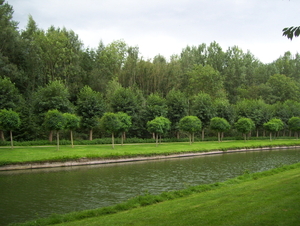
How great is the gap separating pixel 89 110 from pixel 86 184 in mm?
30358

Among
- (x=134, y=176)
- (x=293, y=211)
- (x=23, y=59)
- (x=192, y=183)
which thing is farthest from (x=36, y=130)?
(x=293, y=211)

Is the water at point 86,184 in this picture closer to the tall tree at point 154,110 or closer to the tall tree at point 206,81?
the tall tree at point 154,110

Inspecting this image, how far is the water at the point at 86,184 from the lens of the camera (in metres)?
16.5

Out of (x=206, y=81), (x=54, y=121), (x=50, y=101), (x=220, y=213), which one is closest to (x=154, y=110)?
(x=50, y=101)

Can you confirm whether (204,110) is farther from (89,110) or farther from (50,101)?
(50,101)

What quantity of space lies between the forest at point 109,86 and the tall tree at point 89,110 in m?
0.17

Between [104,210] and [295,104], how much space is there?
76.7m

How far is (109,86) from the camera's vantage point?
65.5 metres

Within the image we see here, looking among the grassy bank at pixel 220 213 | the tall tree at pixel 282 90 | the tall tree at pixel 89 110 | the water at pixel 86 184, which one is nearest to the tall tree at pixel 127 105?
the tall tree at pixel 89 110

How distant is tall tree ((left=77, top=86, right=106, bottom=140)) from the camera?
168 feet

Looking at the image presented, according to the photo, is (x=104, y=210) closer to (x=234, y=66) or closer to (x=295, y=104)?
(x=295, y=104)

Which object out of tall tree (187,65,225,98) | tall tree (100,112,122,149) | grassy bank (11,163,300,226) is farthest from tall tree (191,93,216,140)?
grassy bank (11,163,300,226)

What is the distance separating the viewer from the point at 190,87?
7825 centimetres

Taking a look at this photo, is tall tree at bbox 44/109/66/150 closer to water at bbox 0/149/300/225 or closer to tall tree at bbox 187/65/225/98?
water at bbox 0/149/300/225
